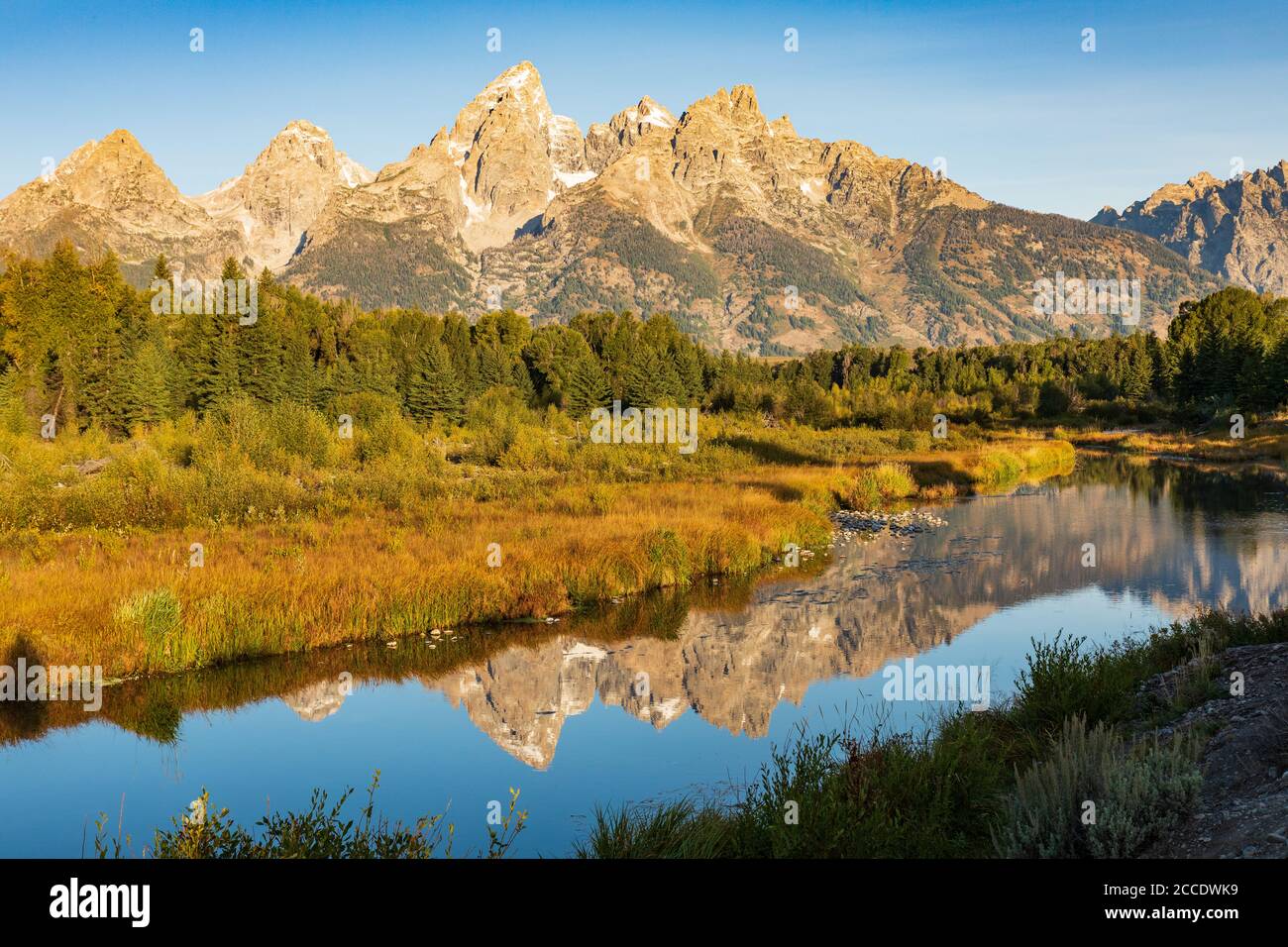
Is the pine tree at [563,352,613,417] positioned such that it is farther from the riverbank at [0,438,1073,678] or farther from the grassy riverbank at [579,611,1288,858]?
the grassy riverbank at [579,611,1288,858]

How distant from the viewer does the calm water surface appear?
12078mm

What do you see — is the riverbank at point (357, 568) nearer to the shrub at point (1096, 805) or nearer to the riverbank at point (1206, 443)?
the shrub at point (1096, 805)

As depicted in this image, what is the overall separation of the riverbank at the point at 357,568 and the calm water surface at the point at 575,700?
940mm

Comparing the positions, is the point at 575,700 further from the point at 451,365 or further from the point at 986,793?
the point at 451,365

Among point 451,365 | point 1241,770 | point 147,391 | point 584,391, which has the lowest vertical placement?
point 1241,770

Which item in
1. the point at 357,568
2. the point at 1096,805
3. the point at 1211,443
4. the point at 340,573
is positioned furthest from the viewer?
the point at 1211,443

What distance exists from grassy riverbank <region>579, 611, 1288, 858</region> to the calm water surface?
7.52 feet

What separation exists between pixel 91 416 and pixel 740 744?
55263 millimetres

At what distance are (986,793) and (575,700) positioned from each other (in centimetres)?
837

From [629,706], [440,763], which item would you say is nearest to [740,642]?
[629,706]

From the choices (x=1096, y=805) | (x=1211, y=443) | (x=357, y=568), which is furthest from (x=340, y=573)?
(x=1211, y=443)

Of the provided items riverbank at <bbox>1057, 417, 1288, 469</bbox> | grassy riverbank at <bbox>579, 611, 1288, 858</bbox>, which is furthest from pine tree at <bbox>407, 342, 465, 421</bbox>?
grassy riverbank at <bbox>579, 611, 1288, 858</bbox>

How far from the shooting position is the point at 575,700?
634 inches
